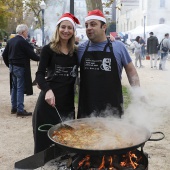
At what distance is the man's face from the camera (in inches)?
118

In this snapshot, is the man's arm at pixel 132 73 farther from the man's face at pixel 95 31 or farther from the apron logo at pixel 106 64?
the man's face at pixel 95 31

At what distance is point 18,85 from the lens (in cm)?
624

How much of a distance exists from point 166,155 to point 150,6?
555 cm

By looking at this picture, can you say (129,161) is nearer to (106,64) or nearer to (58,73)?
(106,64)

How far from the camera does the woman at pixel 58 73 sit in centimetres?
301

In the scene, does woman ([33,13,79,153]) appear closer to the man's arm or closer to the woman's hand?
the woman's hand

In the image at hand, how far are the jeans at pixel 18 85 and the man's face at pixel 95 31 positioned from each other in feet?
11.1

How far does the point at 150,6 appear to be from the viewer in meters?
8.73

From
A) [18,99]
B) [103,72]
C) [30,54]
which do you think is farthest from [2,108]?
[103,72]

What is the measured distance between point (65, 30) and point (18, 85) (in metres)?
3.49

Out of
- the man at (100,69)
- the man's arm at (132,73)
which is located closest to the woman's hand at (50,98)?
the man at (100,69)

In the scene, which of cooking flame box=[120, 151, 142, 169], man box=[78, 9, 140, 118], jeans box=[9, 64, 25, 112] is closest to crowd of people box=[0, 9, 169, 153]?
man box=[78, 9, 140, 118]

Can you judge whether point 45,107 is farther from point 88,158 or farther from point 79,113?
point 88,158

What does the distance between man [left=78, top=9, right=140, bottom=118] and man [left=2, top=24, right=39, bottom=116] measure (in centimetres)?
301
